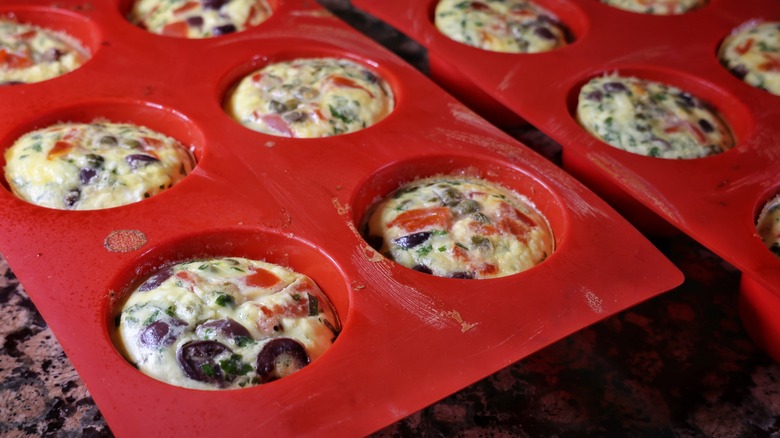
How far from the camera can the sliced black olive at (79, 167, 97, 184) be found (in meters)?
2.47

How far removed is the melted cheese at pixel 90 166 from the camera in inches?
96.1

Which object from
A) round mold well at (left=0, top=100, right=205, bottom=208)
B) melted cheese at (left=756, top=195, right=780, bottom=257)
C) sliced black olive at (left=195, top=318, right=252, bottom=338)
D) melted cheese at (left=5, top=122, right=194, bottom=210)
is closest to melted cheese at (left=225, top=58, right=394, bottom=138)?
round mold well at (left=0, top=100, right=205, bottom=208)

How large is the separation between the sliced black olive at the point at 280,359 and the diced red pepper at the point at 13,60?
1.87 m

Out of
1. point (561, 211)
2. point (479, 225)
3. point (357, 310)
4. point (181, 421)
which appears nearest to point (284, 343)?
point (357, 310)

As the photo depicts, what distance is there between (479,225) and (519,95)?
0.72 meters

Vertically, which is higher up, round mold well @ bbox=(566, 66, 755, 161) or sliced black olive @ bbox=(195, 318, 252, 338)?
round mold well @ bbox=(566, 66, 755, 161)

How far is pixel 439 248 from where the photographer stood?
7.75 feet

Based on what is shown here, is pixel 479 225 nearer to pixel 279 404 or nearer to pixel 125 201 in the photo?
pixel 279 404

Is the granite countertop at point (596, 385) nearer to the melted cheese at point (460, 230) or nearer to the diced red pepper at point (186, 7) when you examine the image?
the melted cheese at point (460, 230)

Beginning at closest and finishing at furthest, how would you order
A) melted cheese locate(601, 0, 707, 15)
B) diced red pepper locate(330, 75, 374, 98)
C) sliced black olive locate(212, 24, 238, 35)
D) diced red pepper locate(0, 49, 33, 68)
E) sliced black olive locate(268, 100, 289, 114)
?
sliced black olive locate(268, 100, 289, 114), diced red pepper locate(330, 75, 374, 98), diced red pepper locate(0, 49, 33, 68), sliced black olive locate(212, 24, 238, 35), melted cheese locate(601, 0, 707, 15)

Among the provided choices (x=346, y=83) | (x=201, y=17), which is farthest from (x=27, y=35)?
(x=346, y=83)

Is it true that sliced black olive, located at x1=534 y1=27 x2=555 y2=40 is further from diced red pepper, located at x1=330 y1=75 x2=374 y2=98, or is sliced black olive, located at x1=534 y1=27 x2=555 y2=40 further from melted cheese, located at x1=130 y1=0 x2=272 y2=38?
melted cheese, located at x1=130 y1=0 x2=272 y2=38

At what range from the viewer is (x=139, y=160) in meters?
2.54

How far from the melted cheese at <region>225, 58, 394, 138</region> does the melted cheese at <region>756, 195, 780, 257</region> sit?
4.49 ft
